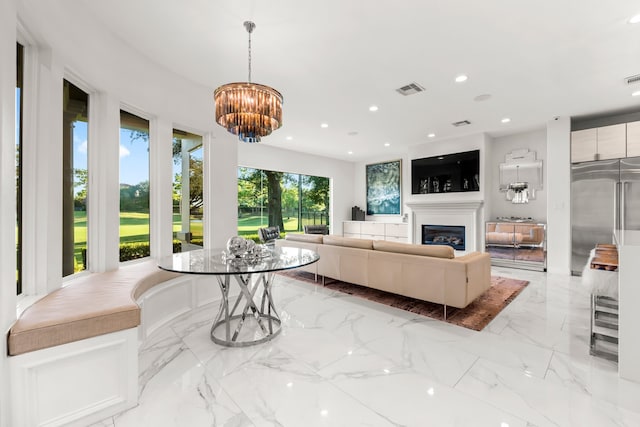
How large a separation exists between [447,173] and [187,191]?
5.49 m

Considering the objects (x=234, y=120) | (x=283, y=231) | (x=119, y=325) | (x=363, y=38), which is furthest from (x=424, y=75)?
(x=283, y=231)

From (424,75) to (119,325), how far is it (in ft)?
12.6

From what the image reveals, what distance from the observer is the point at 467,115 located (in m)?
4.80

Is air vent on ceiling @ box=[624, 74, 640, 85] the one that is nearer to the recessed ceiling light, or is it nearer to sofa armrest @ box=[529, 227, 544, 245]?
the recessed ceiling light

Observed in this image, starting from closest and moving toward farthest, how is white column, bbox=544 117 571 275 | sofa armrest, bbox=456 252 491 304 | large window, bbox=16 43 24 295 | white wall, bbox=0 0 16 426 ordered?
1. white wall, bbox=0 0 16 426
2. large window, bbox=16 43 24 295
3. sofa armrest, bbox=456 252 491 304
4. white column, bbox=544 117 571 275

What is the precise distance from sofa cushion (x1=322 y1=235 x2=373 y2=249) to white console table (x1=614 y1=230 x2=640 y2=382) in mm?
2250

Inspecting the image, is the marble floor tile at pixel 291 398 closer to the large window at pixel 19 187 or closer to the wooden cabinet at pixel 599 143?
the large window at pixel 19 187

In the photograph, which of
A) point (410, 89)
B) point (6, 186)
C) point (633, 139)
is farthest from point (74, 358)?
point (633, 139)

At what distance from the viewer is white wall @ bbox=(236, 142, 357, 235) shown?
6550mm

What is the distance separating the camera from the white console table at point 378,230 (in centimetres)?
772

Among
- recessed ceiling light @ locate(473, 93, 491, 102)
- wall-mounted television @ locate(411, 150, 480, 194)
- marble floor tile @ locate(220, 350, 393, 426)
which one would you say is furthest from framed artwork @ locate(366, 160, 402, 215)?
marble floor tile @ locate(220, 350, 393, 426)

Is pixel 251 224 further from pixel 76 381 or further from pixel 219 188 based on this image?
pixel 76 381

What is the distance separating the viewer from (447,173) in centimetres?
637

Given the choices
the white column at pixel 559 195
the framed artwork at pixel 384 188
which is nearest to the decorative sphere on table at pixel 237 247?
the white column at pixel 559 195
